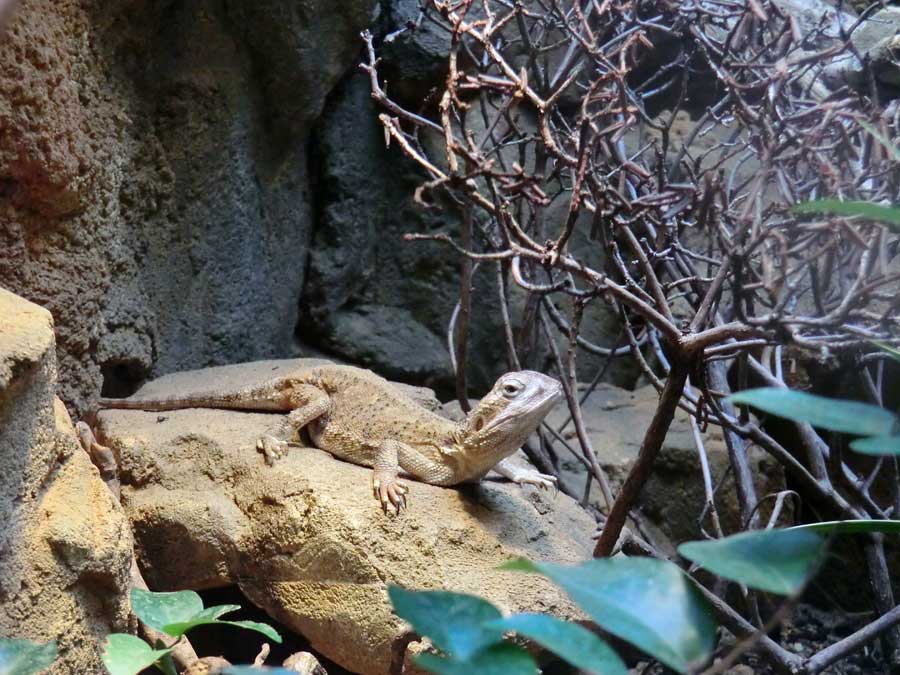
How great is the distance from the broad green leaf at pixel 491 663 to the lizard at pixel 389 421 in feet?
7.69

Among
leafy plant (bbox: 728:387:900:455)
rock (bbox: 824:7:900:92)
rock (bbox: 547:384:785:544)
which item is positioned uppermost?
rock (bbox: 824:7:900:92)

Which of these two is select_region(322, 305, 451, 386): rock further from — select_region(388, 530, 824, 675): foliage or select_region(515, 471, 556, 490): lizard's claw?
select_region(388, 530, 824, 675): foliage

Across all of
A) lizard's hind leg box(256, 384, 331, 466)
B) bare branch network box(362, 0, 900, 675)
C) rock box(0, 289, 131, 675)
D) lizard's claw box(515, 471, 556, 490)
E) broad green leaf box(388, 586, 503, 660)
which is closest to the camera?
broad green leaf box(388, 586, 503, 660)

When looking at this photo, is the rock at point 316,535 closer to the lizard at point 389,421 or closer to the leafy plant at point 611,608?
the lizard at point 389,421

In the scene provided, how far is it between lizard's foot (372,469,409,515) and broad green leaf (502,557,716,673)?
2.34m

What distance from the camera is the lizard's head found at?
356 centimetres

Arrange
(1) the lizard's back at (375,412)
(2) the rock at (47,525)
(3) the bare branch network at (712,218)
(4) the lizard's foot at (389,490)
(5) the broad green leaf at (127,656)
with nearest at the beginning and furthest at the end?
1. (5) the broad green leaf at (127,656)
2. (2) the rock at (47,525)
3. (3) the bare branch network at (712,218)
4. (4) the lizard's foot at (389,490)
5. (1) the lizard's back at (375,412)

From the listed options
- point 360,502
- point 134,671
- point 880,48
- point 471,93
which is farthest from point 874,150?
point 134,671

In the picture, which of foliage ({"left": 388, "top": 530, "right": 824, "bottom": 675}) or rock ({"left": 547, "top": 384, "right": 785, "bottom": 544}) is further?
rock ({"left": 547, "top": 384, "right": 785, "bottom": 544})

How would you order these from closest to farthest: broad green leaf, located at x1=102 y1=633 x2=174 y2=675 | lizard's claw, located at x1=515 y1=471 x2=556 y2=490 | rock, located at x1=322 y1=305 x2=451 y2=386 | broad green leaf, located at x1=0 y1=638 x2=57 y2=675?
broad green leaf, located at x1=0 y1=638 x2=57 y2=675, broad green leaf, located at x1=102 y1=633 x2=174 y2=675, lizard's claw, located at x1=515 y1=471 x2=556 y2=490, rock, located at x1=322 y1=305 x2=451 y2=386

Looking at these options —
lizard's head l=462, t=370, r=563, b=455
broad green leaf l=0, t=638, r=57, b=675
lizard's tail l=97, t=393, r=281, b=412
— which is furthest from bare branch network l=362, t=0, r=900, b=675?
broad green leaf l=0, t=638, r=57, b=675

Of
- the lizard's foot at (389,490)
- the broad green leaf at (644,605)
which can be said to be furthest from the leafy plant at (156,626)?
the lizard's foot at (389,490)

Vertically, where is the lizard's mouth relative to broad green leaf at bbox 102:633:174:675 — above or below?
above

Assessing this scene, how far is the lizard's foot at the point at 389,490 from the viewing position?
3.41 meters
